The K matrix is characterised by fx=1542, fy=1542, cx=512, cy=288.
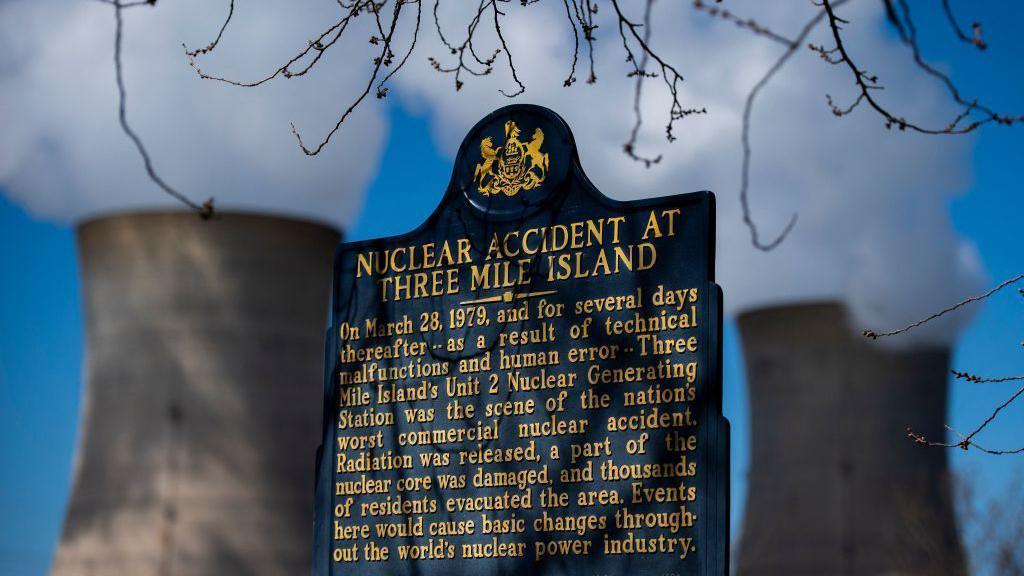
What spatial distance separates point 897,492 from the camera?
31.1 metres

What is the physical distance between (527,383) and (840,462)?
26.0 m

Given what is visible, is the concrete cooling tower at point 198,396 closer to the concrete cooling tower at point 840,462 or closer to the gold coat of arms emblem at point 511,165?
the concrete cooling tower at point 840,462

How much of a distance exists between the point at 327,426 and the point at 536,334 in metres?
1.22

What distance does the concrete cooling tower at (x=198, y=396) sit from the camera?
26391mm

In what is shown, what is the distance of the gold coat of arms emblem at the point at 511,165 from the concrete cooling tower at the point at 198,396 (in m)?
20.0

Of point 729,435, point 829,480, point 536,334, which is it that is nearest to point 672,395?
point 729,435

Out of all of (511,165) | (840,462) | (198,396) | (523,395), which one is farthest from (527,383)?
(840,462)

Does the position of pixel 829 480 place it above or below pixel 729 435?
above

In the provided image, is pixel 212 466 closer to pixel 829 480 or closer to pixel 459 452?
pixel 829 480

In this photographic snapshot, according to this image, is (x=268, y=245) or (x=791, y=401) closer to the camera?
(x=268, y=245)

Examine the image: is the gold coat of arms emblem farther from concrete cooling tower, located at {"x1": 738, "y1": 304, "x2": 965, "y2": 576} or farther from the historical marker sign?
concrete cooling tower, located at {"x1": 738, "y1": 304, "x2": 965, "y2": 576}

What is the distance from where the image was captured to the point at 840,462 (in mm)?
31578

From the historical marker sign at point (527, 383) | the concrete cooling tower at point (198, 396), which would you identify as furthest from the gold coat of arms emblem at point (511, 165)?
the concrete cooling tower at point (198, 396)

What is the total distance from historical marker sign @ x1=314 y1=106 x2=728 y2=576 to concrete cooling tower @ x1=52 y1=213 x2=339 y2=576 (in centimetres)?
1973
